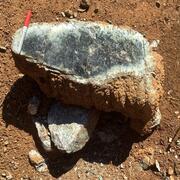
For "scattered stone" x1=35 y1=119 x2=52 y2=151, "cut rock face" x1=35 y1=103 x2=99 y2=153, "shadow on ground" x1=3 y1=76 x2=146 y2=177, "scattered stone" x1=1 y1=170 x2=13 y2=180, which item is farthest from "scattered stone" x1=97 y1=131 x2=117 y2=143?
"scattered stone" x1=1 y1=170 x2=13 y2=180

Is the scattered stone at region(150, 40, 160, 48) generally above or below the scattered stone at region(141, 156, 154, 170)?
above

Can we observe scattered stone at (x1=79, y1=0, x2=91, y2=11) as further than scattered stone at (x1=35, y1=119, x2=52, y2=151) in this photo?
Yes

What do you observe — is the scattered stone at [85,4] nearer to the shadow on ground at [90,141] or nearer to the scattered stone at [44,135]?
the shadow on ground at [90,141]

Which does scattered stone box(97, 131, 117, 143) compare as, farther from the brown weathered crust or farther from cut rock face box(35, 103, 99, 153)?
the brown weathered crust

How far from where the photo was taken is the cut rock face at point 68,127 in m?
3.77

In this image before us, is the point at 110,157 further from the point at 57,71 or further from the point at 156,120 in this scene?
the point at 57,71

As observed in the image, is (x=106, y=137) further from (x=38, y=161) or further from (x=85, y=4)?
(x=85, y=4)

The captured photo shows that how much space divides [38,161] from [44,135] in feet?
0.58

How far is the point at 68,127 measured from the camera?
3785 millimetres

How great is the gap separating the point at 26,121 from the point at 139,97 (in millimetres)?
821

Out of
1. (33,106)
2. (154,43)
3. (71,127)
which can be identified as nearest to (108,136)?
(71,127)

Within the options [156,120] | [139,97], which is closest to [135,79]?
[139,97]

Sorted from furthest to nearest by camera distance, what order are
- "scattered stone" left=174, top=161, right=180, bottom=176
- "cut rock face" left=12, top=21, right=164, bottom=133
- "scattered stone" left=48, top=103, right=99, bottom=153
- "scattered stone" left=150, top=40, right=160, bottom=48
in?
"scattered stone" left=150, top=40, right=160, bottom=48 → "scattered stone" left=174, top=161, right=180, bottom=176 → "scattered stone" left=48, top=103, right=99, bottom=153 → "cut rock face" left=12, top=21, right=164, bottom=133

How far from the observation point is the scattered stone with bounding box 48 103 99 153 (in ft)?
12.4
